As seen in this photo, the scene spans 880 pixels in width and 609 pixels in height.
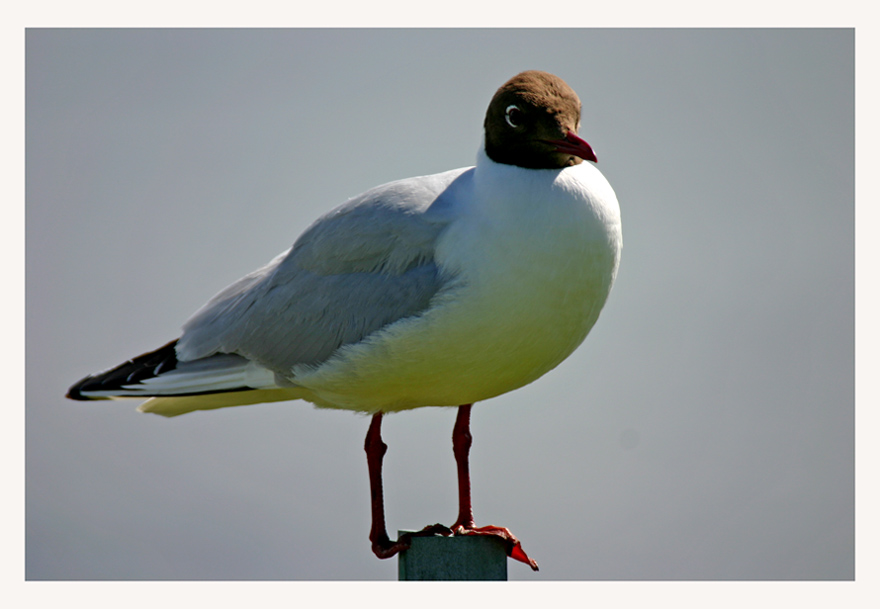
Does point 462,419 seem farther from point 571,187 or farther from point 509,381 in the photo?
point 571,187

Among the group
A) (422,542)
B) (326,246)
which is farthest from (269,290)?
(422,542)

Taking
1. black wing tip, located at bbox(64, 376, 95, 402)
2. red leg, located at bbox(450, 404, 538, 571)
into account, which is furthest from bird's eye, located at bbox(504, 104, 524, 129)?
black wing tip, located at bbox(64, 376, 95, 402)

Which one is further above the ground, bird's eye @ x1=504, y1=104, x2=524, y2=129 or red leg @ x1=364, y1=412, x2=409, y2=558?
bird's eye @ x1=504, y1=104, x2=524, y2=129

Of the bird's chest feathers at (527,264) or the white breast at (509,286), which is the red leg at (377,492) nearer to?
the white breast at (509,286)

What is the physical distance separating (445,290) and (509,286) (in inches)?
11.7

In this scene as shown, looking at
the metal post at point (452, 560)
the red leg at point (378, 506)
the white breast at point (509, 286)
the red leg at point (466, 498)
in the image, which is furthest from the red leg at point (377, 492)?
the white breast at point (509, 286)

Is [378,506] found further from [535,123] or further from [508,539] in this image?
[535,123]

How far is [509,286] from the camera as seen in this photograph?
4.59 meters

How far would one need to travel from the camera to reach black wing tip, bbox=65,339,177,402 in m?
5.59

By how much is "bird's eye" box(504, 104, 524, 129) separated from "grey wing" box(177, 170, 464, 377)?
1.50 feet

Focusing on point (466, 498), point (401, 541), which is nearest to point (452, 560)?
point (401, 541)

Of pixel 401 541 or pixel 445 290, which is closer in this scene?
pixel 445 290

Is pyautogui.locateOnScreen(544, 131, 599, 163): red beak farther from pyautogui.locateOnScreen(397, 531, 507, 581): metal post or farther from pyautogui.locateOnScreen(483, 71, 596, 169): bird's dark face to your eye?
pyautogui.locateOnScreen(397, 531, 507, 581): metal post

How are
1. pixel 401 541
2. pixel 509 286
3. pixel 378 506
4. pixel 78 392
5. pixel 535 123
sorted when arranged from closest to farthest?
1. pixel 509 286
2. pixel 535 123
3. pixel 401 541
4. pixel 378 506
5. pixel 78 392
